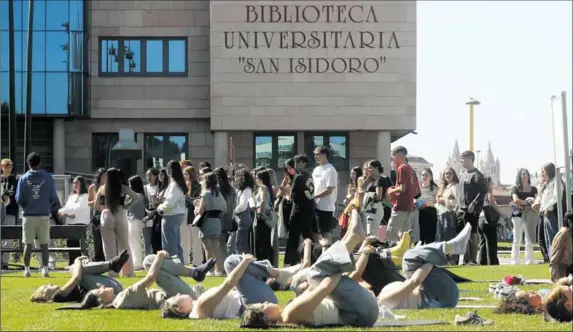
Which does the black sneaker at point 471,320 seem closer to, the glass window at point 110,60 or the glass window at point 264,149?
the glass window at point 264,149

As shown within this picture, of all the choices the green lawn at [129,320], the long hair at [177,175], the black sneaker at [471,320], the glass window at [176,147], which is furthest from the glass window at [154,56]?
the black sneaker at [471,320]

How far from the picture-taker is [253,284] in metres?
13.1

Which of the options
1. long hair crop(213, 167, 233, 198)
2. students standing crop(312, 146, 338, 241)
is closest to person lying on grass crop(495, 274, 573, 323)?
students standing crop(312, 146, 338, 241)

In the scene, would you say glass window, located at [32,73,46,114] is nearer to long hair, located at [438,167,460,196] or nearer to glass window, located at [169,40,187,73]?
glass window, located at [169,40,187,73]

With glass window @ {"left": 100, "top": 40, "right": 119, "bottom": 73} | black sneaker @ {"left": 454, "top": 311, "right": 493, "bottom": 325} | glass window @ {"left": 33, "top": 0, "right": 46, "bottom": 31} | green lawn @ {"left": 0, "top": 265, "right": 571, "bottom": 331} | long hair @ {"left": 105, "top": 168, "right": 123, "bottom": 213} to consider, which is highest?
glass window @ {"left": 33, "top": 0, "right": 46, "bottom": 31}

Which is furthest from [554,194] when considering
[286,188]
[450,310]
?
[450,310]

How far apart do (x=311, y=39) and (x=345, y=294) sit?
145 ft

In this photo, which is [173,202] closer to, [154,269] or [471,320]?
[154,269]

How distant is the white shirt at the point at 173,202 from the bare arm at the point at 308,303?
32.4 ft

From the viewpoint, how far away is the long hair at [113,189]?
20281 millimetres

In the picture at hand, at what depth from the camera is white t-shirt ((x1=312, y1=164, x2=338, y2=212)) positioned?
68.6 feet

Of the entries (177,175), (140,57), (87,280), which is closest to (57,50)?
(140,57)

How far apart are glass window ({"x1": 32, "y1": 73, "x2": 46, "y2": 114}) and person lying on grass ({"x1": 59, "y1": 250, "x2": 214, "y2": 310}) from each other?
40.8 meters

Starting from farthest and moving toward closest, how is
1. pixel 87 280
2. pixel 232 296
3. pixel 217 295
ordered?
pixel 87 280
pixel 232 296
pixel 217 295
